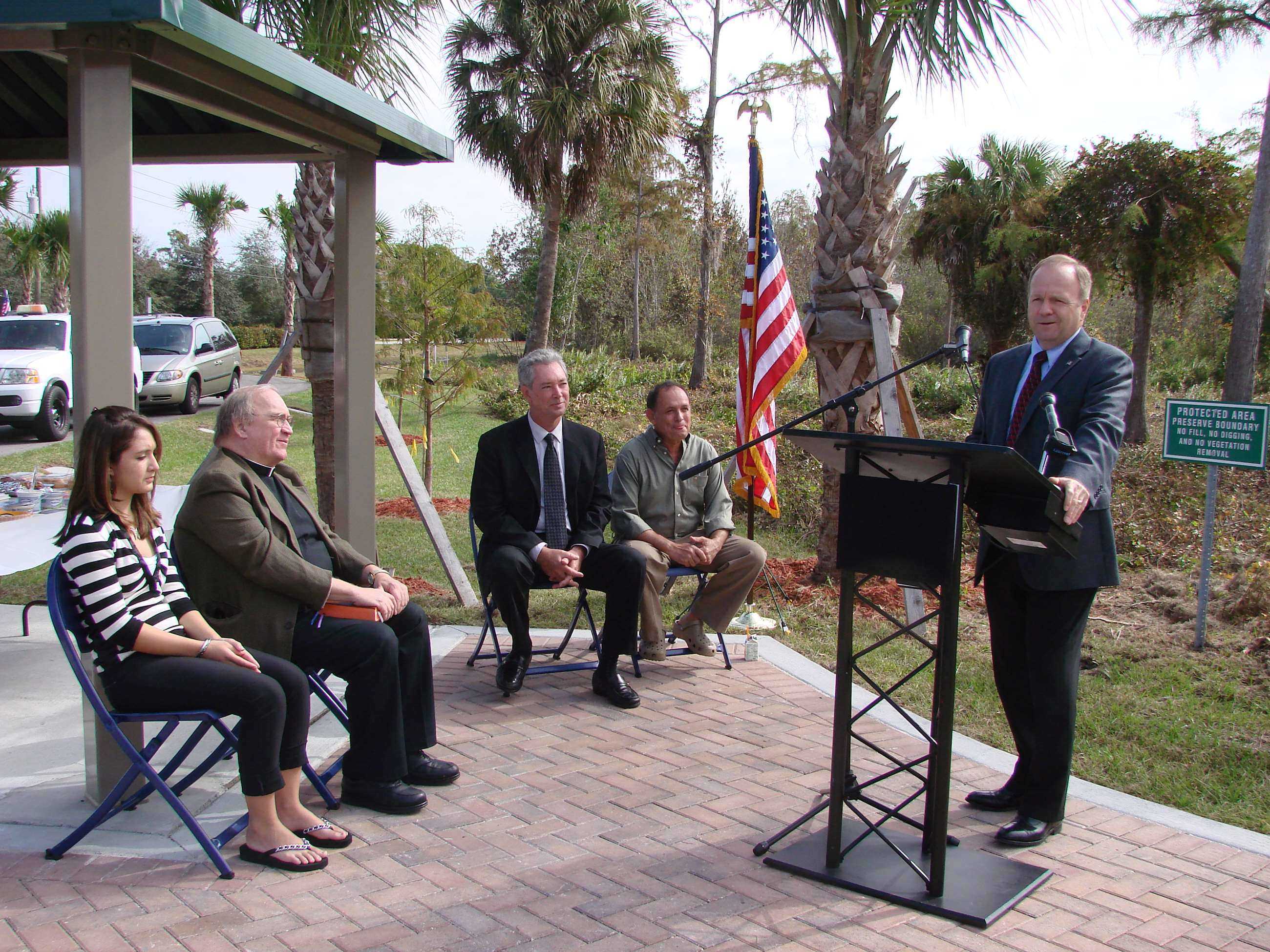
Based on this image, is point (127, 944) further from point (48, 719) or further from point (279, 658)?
point (48, 719)

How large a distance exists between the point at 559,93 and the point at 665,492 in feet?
39.3

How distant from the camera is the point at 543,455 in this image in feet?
16.6

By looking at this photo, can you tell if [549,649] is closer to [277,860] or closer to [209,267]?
[277,860]

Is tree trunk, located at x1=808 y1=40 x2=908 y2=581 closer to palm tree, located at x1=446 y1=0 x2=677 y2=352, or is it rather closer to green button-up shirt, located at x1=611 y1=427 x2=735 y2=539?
green button-up shirt, located at x1=611 y1=427 x2=735 y2=539

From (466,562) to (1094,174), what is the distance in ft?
39.1

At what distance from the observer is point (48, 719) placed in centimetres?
430

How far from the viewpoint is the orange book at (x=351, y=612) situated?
3537 millimetres

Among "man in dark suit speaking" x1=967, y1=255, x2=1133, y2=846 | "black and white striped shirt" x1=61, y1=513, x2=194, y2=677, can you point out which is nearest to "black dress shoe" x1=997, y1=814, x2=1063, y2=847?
"man in dark suit speaking" x1=967, y1=255, x2=1133, y2=846

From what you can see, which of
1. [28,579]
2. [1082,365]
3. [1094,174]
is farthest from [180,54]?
[1094,174]

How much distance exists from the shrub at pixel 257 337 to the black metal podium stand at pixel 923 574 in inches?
1431

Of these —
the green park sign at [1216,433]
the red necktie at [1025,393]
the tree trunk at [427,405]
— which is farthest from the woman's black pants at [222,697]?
the tree trunk at [427,405]

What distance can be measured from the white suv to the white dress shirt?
36.0 feet

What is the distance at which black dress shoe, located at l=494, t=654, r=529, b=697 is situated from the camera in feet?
15.8

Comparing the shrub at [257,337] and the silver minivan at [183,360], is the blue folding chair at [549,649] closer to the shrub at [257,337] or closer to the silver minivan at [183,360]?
the silver minivan at [183,360]
